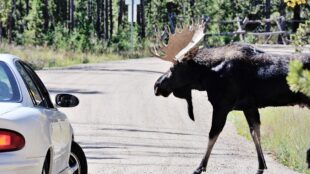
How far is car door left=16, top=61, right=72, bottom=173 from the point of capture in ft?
24.6

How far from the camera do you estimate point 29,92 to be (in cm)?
739

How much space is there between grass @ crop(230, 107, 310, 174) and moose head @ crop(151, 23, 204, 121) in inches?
63.7

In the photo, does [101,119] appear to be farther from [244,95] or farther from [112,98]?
[244,95]

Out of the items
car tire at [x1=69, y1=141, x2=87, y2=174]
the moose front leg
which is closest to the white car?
car tire at [x1=69, y1=141, x2=87, y2=174]

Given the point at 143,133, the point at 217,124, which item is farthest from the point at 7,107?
the point at 143,133

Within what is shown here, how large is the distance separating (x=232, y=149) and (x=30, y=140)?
845 centimetres

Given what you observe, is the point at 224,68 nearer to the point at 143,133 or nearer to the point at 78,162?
the point at 78,162

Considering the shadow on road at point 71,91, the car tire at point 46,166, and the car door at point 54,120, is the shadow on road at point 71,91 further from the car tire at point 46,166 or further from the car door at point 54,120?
→ the car tire at point 46,166

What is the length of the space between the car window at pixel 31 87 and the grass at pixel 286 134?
15.6ft

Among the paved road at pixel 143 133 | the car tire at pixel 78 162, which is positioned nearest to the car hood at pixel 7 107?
the car tire at pixel 78 162

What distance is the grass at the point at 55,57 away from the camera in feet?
132

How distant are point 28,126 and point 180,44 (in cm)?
642

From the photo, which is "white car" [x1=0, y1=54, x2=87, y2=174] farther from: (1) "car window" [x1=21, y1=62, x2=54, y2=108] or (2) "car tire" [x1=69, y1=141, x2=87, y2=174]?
(2) "car tire" [x1=69, y1=141, x2=87, y2=174]

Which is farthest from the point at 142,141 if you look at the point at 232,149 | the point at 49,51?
the point at 49,51
